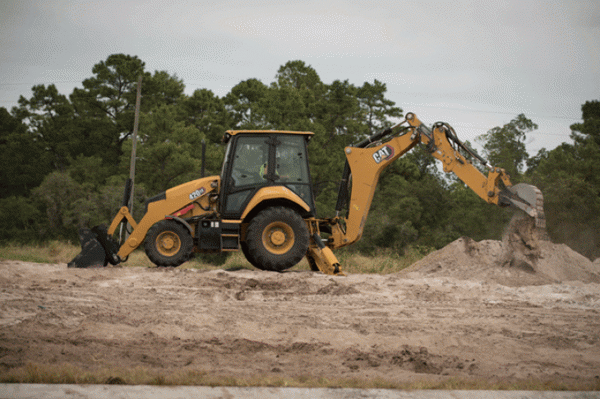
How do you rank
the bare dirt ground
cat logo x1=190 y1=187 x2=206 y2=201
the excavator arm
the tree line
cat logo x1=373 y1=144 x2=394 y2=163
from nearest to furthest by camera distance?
the bare dirt ground < the excavator arm < cat logo x1=190 y1=187 x2=206 y2=201 < cat logo x1=373 y1=144 x2=394 y2=163 < the tree line

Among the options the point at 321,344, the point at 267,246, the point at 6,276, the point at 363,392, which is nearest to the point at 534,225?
the point at 267,246

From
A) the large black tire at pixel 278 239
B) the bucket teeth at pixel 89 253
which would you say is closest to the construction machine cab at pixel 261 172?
the large black tire at pixel 278 239

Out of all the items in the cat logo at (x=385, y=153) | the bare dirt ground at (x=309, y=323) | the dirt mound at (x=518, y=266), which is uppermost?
the cat logo at (x=385, y=153)

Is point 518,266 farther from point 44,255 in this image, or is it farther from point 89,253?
point 44,255

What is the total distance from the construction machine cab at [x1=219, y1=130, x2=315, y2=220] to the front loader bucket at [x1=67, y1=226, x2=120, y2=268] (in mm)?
2453

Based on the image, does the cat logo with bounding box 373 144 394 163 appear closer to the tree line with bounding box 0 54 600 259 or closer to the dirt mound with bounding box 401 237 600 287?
the dirt mound with bounding box 401 237 600 287

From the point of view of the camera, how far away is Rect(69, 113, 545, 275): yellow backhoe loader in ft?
39.1

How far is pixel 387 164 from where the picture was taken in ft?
42.3

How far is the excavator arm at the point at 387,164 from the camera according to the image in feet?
38.4

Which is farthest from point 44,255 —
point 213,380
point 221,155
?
point 221,155

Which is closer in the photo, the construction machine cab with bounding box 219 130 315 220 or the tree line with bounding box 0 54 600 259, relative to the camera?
the construction machine cab with bounding box 219 130 315 220

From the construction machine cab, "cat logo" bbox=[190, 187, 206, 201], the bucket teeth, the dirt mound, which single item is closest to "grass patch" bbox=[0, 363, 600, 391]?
the dirt mound

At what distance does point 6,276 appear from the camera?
9.99 meters

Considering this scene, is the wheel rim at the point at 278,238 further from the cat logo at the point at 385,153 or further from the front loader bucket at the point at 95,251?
the front loader bucket at the point at 95,251
